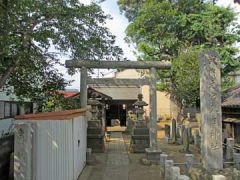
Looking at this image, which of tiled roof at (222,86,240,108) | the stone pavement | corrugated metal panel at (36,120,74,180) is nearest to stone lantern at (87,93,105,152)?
the stone pavement

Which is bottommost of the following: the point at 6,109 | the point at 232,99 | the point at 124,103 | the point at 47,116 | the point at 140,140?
the point at 140,140

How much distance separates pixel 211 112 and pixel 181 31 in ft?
70.9

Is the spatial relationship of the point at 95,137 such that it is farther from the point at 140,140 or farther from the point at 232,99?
the point at 232,99

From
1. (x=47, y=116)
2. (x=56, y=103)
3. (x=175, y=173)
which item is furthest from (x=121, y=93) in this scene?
(x=47, y=116)

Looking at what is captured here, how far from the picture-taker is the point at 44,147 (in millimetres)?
8766

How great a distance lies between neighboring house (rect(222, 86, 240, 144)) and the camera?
55.6ft

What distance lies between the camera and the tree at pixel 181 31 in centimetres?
3064

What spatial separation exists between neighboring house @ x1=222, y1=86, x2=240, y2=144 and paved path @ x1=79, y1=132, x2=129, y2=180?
5110 mm

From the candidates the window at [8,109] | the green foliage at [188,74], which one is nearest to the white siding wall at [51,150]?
the window at [8,109]

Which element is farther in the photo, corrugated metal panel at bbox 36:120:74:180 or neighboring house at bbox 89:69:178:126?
neighboring house at bbox 89:69:178:126

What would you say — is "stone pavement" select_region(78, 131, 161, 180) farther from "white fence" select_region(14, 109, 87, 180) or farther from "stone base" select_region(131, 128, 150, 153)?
"white fence" select_region(14, 109, 87, 180)

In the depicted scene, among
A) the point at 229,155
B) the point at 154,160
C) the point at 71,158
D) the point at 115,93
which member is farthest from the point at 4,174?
the point at 115,93

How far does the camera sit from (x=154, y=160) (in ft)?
54.1

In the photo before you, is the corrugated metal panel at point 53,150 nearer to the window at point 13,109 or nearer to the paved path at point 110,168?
the paved path at point 110,168
